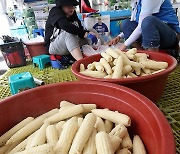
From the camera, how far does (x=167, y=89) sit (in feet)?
3.15

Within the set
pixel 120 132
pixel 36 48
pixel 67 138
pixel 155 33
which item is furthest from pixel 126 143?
pixel 36 48

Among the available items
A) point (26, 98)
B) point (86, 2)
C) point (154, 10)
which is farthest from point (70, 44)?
point (86, 2)

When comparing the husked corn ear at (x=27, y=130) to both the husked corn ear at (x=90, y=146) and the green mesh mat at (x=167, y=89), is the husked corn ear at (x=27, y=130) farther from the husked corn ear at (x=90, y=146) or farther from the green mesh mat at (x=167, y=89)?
the green mesh mat at (x=167, y=89)

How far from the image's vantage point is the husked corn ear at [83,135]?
416 millimetres

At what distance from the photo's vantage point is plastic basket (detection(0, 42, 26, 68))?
1708 mm

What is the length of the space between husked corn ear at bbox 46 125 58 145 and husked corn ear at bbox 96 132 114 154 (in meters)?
0.11

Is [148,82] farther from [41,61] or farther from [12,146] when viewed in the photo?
[41,61]

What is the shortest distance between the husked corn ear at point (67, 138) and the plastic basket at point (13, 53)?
1.43 metres

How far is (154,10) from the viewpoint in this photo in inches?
46.2

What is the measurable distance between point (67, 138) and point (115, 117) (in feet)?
0.50

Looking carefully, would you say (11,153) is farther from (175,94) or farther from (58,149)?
(175,94)

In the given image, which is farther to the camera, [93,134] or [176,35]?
[176,35]

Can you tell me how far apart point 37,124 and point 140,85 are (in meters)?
0.37

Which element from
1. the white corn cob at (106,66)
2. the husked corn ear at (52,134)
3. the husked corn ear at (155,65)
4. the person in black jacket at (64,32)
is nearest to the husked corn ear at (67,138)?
the husked corn ear at (52,134)
